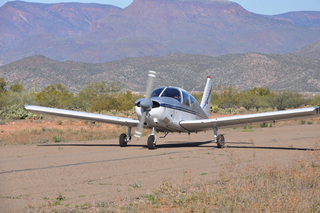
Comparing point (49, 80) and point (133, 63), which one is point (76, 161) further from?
point (133, 63)

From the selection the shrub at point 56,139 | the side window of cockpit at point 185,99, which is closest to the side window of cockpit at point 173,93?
the side window of cockpit at point 185,99

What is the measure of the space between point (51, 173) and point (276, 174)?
577 centimetres

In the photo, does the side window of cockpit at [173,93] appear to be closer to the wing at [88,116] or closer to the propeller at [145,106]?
the propeller at [145,106]

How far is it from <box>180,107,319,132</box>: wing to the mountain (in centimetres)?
9855

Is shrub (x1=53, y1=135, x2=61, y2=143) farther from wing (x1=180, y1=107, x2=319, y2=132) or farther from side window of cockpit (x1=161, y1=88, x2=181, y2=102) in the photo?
wing (x1=180, y1=107, x2=319, y2=132)

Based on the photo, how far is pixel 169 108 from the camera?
589 inches

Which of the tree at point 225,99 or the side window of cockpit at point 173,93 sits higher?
the tree at point 225,99

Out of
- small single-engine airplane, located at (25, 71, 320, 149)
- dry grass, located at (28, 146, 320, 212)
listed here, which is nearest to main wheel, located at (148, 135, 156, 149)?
small single-engine airplane, located at (25, 71, 320, 149)

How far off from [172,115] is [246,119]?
10.9ft

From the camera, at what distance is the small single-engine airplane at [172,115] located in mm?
14219

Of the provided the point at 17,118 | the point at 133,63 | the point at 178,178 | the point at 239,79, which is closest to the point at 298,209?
the point at 178,178

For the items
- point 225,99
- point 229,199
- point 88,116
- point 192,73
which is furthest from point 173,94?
point 192,73

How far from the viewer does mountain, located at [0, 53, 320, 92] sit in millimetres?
121125

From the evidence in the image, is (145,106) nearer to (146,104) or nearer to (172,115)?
(146,104)
